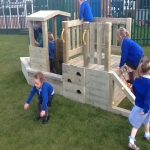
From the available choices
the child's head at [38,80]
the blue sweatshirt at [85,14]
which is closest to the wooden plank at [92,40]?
the child's head at [38,80]

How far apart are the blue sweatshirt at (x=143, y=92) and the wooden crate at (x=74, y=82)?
62.0 inches

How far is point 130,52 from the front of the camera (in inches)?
172

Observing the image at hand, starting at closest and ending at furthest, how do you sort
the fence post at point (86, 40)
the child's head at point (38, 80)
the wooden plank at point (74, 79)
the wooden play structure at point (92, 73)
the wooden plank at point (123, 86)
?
the child's head at point (38, 80) → the wooden plank at point (123, 86) → the wooden play structure at point (92, 73) → the fence post at point (86, 40) → the wooden plank at point (74, 79)

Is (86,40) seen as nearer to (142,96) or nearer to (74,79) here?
(74,79)

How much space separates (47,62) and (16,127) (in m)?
1.90

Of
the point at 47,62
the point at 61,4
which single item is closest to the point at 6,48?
the point at 61,4

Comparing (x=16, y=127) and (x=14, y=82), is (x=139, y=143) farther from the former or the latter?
(x=14, y=82)

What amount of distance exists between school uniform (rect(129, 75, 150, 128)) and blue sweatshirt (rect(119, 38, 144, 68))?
45.1 inches

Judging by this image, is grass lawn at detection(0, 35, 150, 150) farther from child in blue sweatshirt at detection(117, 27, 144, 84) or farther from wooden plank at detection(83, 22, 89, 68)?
child in blue sweatshirt at detection(117, 27, 144, 84)

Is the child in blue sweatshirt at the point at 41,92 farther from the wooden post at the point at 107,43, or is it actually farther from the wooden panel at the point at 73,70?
the wooden post at the point at 107,43

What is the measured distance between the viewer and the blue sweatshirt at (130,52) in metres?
4.25

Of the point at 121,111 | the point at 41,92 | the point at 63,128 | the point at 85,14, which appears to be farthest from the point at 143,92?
the point at 85,14

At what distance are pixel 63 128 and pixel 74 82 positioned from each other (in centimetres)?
113

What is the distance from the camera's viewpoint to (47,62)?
5.46 m
